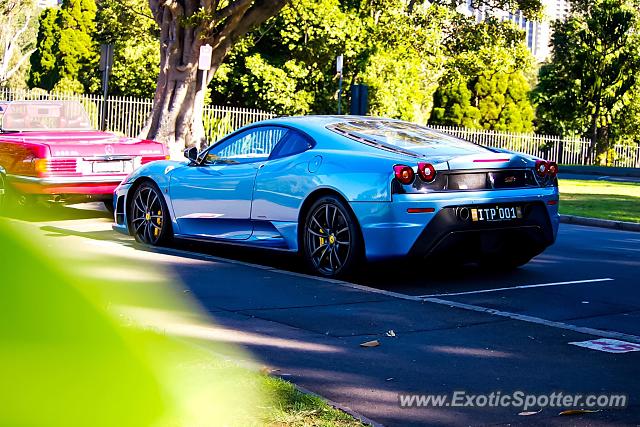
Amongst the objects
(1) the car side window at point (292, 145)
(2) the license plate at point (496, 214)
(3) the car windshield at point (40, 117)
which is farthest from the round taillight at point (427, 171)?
(3) the car windshield at point (40, 117)

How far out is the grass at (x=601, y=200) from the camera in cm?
1780

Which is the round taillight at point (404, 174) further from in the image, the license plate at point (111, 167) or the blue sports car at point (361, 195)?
the license plate at point (111, 167)

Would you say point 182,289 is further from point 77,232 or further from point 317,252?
point 77,232

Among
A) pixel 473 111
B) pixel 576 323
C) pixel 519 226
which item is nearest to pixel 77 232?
pixel 519 226

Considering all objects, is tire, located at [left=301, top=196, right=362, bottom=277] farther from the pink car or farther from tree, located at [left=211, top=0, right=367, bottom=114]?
tree, located at [left=211, top=0, right=367, bottom=114]

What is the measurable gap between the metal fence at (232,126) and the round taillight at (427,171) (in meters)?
19.1

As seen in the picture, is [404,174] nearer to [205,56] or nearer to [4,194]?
[4,194]

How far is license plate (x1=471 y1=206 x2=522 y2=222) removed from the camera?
9297mm

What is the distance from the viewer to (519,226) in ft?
31.6

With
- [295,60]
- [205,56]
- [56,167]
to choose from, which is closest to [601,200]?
[205,56]

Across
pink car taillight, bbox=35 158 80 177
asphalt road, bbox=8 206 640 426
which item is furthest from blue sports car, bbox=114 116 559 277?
pink car taillight, bbox=35 158 80 177

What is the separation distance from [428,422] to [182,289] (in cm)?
406

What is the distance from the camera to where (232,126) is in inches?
1522

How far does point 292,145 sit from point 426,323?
311cm
